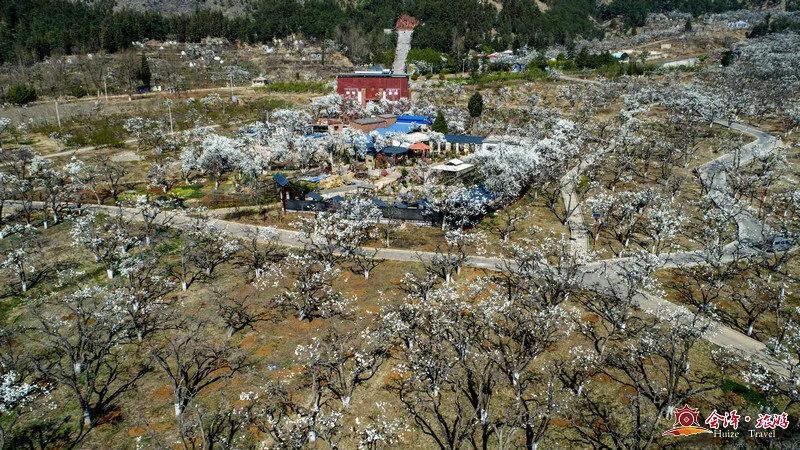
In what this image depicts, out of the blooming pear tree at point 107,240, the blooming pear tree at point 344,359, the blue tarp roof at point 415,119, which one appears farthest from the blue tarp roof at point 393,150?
the blooming pear tree at point 344,359

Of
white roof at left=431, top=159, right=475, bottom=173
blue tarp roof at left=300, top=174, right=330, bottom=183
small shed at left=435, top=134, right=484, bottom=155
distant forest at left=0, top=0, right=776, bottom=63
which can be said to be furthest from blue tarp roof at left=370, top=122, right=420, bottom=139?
distant forest at left=0, top=0, right=776, bottom=63

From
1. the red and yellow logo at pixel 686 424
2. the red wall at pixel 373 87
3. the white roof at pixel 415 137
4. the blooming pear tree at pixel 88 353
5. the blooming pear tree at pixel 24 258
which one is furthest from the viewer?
the red wall at pixel 373 87

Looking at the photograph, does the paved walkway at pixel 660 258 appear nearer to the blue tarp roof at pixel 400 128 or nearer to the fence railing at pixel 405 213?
the fence railing at pixel 405 213

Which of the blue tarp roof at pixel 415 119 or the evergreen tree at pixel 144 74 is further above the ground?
the evergreen tree at pixel 144 74

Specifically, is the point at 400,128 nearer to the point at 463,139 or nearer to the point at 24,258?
the point at 463,139

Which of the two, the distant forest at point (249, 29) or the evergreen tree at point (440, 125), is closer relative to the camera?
the evergreen tree at point (440, 125)

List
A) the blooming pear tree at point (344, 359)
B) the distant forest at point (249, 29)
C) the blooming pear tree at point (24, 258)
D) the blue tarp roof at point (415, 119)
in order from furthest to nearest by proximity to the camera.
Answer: the distant forest at point (249, 29) → the blue tarp roof at point (415, 119) → the blooming pear tree at point (24, 258) → the blooming pear tree at point (344, 359)

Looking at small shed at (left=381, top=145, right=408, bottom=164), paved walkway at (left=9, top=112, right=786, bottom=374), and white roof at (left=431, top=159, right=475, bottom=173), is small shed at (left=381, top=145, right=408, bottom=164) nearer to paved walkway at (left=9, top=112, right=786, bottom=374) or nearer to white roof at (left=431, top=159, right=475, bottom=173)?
white roof at (left=431, top=159, right=475, bottom=173)

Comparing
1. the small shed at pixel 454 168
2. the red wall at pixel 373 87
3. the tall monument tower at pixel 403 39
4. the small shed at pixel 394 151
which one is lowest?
the small shed at pixel 454 168
